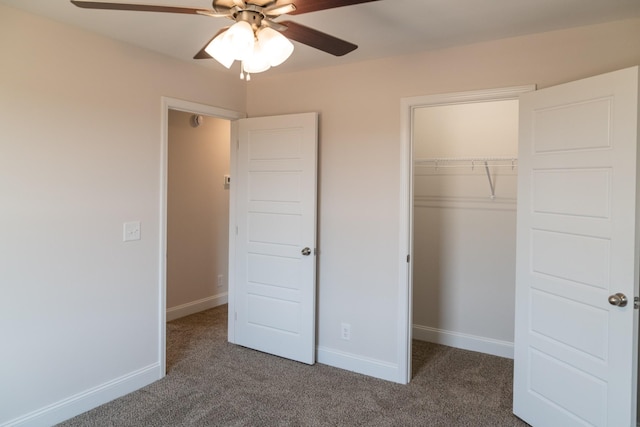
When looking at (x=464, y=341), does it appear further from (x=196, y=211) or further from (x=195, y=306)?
(x=196, y=211)

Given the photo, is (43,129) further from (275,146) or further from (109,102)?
(275,146)

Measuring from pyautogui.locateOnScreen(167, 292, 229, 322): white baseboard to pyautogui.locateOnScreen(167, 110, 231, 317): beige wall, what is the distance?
0.01 meters

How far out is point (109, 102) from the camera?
9.11ft

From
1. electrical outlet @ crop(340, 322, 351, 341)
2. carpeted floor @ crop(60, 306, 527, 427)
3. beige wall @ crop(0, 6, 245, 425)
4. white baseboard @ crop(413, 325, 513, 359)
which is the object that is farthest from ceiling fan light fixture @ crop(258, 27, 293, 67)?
white baseboard @ crop(413, 325, 513, 359)

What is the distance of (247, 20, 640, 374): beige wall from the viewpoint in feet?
9.44

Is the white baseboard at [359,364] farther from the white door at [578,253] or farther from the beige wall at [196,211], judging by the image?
the beige wall at [196,211]

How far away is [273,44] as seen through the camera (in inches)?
64.9

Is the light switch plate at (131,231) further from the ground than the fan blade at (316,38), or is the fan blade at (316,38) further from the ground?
the fan blade at (316,38)

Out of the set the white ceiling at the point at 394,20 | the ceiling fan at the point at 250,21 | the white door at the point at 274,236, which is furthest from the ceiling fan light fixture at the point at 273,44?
the white door at the point at 274,236

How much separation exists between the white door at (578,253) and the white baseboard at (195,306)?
3367 millimetres

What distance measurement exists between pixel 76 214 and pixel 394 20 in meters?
2.24

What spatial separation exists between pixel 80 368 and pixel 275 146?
6.88 ft

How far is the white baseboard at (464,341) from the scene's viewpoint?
3654mm

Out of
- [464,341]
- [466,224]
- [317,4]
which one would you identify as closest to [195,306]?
[464,341]
